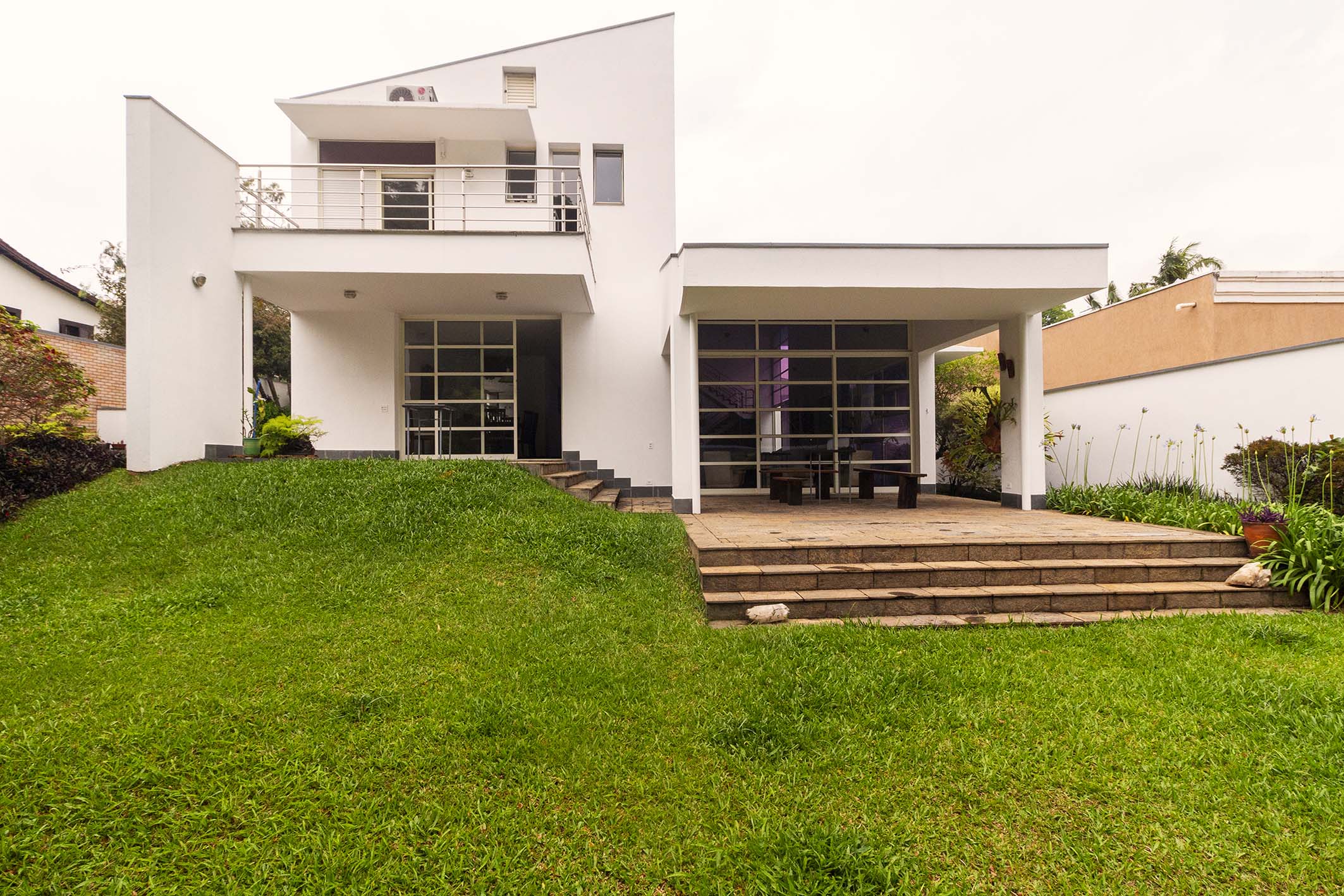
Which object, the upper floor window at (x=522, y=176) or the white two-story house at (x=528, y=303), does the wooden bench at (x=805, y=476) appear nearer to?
the white two-story house at (x=528, y=303)

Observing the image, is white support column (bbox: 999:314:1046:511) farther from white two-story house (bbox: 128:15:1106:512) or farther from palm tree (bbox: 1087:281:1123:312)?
palm tree (bbox: 1087:281:1123:312)

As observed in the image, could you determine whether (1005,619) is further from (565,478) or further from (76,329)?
(76,329)

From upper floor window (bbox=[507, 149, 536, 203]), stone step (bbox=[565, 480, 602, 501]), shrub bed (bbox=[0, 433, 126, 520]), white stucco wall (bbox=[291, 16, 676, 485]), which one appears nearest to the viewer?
shrub bed (bbox=[0, 433, 126, 520])

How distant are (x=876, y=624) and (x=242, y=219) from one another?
11.1m

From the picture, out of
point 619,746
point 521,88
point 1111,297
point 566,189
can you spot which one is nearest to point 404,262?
point 566,189

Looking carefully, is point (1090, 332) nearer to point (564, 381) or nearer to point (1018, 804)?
point (564, 381)

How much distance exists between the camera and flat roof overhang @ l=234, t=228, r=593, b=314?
8969 mm

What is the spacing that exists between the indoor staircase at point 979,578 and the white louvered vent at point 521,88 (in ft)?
35.9

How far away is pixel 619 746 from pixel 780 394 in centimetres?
934

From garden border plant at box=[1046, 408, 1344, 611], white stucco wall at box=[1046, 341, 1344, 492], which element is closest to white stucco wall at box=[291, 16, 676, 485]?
garden border plant at box=[1046, 408, 1344, 611]

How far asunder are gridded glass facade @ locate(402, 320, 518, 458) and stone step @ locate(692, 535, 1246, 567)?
7.21 m

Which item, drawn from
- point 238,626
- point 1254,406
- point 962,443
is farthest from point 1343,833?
point 962,443

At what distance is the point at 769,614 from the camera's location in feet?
14.1

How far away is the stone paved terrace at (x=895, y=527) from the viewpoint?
17.3ft
